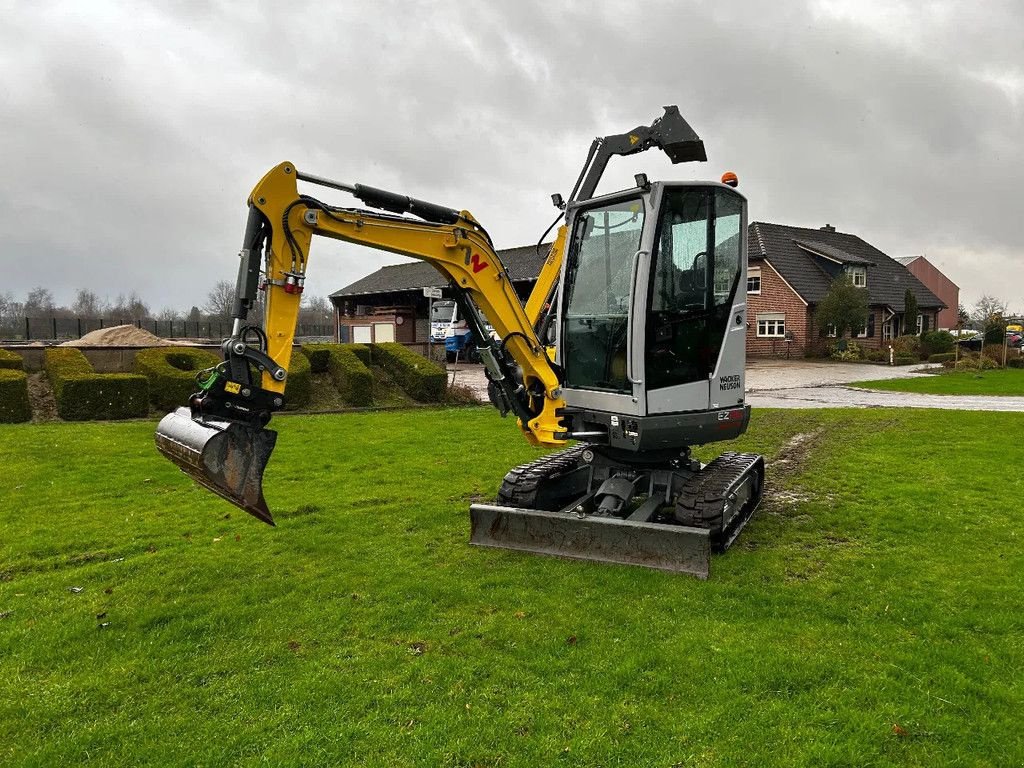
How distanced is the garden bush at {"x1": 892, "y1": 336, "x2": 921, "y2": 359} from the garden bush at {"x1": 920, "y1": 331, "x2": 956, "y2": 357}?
264 mm

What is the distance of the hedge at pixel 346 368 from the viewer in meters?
15.9

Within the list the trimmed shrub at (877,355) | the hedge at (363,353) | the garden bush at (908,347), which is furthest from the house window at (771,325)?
the hedge at (363,353)

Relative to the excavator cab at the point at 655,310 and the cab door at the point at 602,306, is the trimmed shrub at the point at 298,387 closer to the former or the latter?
the cab door at the point at 602,306

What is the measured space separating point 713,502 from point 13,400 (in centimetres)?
1279

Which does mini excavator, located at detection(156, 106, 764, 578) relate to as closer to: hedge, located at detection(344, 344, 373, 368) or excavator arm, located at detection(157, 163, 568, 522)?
excavator arm, located at detection(157, 163, 568, 522)

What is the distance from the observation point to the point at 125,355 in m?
16.2

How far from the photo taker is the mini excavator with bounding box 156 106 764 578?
4.70m

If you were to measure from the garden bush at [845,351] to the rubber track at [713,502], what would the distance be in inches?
1216

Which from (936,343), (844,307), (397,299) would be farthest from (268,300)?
(397,299)

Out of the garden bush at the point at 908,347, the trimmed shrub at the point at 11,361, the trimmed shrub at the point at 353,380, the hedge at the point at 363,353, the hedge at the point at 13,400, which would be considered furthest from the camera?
the garden bush at the point at 908,347

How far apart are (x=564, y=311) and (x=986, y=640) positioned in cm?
374

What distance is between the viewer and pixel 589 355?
6.12 m

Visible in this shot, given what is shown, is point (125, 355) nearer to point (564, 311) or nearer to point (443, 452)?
point (443, 452)

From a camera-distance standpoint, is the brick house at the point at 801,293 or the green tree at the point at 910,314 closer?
the brick house at the point at 801,293
